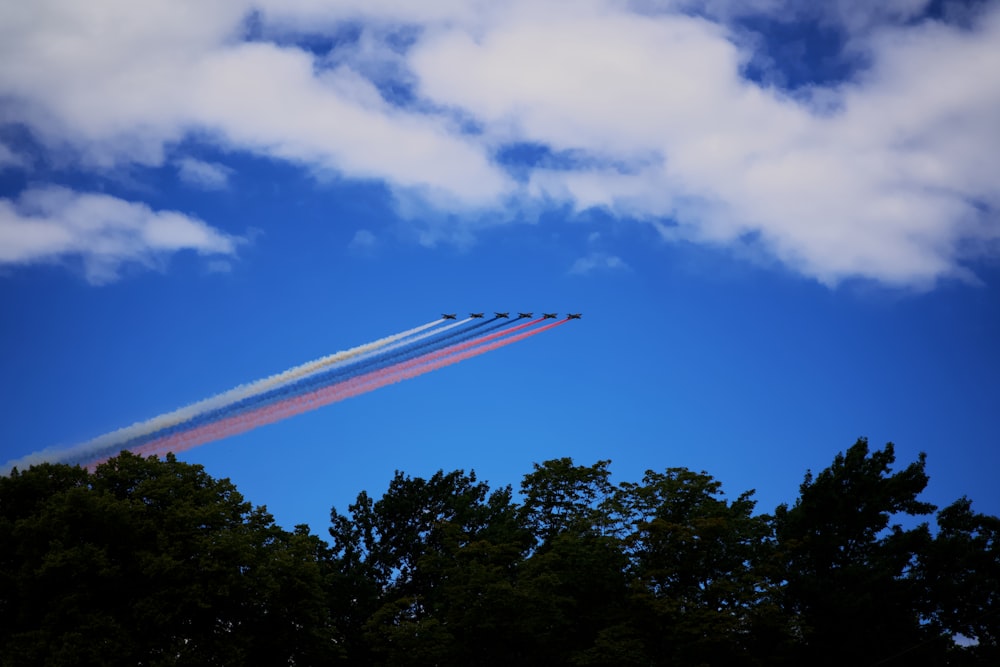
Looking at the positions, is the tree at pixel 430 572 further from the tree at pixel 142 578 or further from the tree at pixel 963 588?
the tree at pixel 963 588

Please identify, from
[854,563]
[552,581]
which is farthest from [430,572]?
[854,563]

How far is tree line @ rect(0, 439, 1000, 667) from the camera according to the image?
40.1 meters

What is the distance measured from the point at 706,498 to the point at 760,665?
353 inches

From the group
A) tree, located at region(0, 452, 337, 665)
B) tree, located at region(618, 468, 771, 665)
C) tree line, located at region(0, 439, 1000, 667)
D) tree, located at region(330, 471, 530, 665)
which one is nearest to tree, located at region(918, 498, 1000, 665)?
tree line, located at region(0, 439, 1000, 667)

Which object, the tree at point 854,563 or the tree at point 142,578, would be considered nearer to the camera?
the tree at point 142,578

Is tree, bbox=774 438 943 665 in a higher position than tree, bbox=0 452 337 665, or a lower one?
lower

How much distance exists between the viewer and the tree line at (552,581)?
40.1 m

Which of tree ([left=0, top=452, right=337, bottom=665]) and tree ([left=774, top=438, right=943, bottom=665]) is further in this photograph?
tree ([left=774, top=438, right=943, bottom=665])

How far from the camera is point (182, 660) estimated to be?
3922 centimetres

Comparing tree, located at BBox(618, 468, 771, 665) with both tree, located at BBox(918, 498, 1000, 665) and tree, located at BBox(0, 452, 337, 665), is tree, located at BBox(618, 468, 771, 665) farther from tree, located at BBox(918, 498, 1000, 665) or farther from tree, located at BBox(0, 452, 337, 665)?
tree, located at BBox(0, 452, 337, 665)

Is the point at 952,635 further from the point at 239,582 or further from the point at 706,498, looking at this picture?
the point at 239,582

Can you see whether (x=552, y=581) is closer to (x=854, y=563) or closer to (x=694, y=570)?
(x=694, y=570)

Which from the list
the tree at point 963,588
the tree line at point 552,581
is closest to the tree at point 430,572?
the tree line at point 552,581

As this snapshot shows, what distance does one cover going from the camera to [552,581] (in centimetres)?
4253
